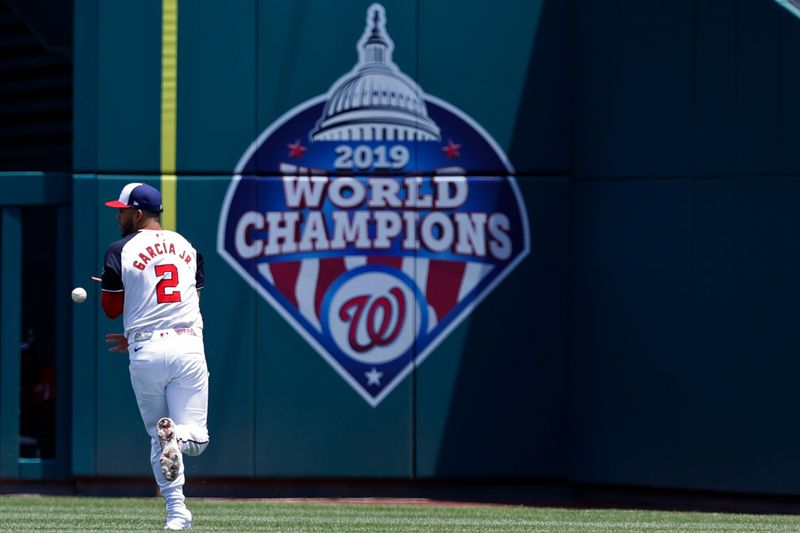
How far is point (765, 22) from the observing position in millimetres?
10086

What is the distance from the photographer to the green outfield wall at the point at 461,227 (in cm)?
1048

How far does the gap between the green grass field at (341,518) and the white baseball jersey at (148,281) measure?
1.14 metres

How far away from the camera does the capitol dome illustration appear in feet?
35.2

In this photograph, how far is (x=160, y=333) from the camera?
6.98 meters

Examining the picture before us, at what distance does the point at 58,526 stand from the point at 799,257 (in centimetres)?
563

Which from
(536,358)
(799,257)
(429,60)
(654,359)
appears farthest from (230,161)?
(799,257)

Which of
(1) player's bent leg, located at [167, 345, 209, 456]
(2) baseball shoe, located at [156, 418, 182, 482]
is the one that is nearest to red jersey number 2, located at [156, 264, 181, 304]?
(1) player's bent leg, located at [167, 345, 209, 456]

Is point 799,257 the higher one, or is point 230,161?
point 230,161

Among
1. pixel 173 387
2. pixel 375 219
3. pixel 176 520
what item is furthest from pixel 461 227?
pixel 176 520

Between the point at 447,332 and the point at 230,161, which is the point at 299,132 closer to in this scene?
the point at 230,161

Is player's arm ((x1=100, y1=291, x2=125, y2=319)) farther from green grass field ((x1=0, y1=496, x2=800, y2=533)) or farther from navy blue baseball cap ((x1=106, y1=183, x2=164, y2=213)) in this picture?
green grass field ((x1=0, y1=496, x2=800, y2=533))

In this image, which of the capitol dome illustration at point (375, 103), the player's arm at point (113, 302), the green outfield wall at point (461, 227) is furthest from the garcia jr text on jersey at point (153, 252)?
the capitol dome illustration at point (375, 103)

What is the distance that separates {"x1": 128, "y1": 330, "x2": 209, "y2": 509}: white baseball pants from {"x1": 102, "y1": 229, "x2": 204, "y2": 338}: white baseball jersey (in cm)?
9

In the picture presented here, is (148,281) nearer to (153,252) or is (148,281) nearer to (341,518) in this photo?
(153,252)
